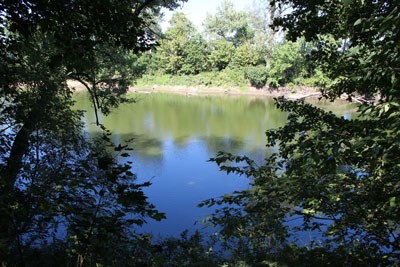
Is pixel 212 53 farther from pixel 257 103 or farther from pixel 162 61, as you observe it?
pixel 257 103

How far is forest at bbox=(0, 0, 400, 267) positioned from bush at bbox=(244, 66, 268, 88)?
25972 mm

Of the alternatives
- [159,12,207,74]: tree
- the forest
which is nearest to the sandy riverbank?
[159,12,207,74]: tree

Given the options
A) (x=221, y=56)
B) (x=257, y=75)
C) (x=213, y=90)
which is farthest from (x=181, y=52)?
(x=257, y=75)

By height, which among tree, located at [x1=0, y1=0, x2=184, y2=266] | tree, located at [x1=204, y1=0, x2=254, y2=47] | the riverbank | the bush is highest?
tree, located at [x1=204, y1=0, x2=254, y2=47]

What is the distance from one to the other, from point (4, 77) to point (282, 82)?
28.2 m

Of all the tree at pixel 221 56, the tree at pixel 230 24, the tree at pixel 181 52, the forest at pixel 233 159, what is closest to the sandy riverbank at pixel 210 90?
the tree at pixel 181 52

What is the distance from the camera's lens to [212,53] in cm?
3538

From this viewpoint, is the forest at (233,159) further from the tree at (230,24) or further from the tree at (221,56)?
the tree at (230,24)

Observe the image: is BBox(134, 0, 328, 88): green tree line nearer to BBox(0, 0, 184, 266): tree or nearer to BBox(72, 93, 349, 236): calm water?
BBox(72, 93, 349, 236): calm water

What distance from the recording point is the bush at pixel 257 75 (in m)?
30.4

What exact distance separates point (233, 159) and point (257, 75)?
2782 cm

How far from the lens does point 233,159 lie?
3.76m

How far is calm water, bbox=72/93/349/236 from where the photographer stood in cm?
826

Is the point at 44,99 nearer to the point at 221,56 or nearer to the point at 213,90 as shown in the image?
the point at 213,90
